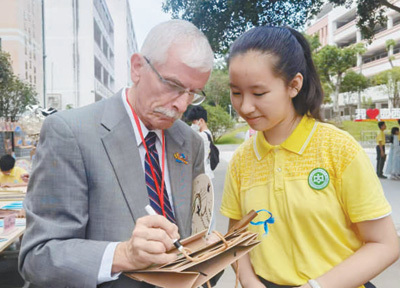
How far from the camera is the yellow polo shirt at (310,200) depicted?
3.91ft

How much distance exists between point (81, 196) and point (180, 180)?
0.36 m

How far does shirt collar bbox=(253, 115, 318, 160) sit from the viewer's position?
1320 millimetres

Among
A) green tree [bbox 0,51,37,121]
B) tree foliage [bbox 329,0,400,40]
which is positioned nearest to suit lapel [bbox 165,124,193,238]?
tree foliage [bbox 329,0,400,40]

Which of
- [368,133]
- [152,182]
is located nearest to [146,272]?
[152,182]

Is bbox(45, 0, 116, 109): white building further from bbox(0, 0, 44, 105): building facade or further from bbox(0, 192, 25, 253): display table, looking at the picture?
bbox(0, 192, 25, 253): display table

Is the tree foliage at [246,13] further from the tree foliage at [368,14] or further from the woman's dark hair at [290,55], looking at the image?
the woman's dark hair at [290,55]

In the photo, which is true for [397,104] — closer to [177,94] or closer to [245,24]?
[245,24]

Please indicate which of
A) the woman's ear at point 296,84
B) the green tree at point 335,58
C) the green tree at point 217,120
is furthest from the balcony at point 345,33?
the woman's ear at point 296,84

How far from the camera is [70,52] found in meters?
31.4

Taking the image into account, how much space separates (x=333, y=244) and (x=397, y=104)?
36.8 meters

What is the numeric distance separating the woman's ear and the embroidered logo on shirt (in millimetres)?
268

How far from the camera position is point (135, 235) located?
37.2 inches

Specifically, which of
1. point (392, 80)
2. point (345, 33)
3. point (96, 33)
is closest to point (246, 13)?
point (392, 80)

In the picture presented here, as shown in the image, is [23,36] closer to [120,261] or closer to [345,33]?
[120,261]
